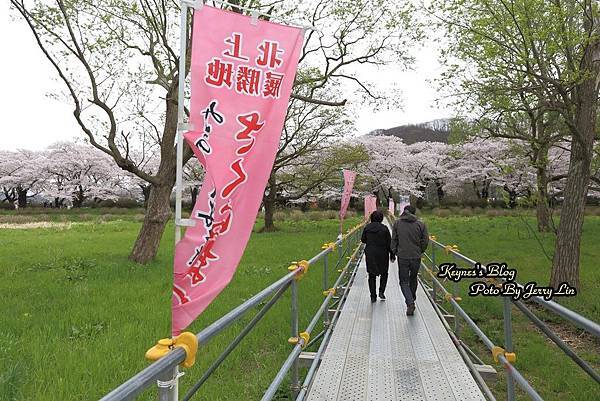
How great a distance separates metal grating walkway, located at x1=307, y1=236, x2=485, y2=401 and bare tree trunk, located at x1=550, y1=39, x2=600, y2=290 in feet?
10.9

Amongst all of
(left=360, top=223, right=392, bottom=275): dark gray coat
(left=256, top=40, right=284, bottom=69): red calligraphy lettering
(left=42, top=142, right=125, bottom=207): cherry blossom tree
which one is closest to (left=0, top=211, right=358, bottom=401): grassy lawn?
(left=360, top=223, right=392, bottom=275): dark gray coat

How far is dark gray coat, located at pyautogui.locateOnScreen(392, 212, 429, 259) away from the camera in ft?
20.9

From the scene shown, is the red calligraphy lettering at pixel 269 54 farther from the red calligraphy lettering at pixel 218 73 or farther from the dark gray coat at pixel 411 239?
the dark gray coat at pixel 411 239

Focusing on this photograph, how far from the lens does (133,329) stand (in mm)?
5637

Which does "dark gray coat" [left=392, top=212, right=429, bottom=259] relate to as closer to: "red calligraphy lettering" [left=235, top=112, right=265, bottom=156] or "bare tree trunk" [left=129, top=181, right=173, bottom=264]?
"red calligraphy lettering" [left=235, top=112, right=265, bottom=156]

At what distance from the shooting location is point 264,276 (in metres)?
9.86

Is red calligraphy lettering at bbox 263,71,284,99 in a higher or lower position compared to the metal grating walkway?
higher

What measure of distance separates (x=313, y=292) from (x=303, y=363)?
3.60 m

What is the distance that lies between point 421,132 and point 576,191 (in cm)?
5401

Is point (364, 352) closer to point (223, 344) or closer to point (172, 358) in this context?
point (223, 344)

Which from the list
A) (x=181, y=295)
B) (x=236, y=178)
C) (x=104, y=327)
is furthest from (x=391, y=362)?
(x=104, y=327)

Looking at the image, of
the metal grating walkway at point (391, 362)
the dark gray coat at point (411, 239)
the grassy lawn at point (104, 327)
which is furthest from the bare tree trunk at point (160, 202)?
the dark gray coat at point (411, 239)

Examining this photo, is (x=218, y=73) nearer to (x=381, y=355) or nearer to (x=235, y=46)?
(x=235, y=46)

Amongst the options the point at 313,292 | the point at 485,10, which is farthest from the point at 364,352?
the point at 485,10
